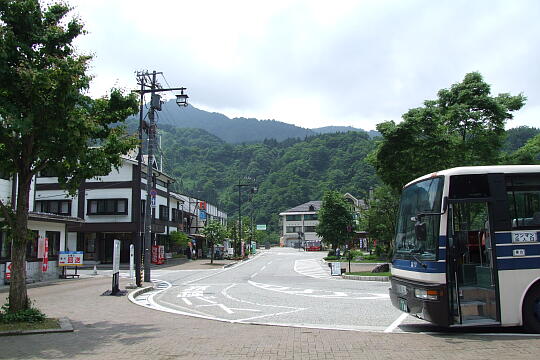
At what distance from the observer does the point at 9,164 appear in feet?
34.2

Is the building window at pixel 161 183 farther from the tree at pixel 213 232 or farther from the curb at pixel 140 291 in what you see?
the curb at pixel 140 291

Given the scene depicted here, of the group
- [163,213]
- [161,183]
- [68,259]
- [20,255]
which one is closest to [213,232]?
[163,213]

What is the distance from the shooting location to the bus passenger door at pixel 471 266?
8.47 metres

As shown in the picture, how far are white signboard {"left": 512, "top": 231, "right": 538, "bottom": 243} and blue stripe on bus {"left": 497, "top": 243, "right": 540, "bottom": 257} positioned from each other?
3.8 inches

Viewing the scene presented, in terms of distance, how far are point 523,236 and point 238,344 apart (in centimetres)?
560

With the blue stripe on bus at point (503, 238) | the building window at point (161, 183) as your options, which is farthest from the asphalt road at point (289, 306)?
the building window at point (161, 183)

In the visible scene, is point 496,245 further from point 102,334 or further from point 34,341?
point 34,341

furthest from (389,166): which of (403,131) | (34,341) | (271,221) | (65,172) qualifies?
(271,221)

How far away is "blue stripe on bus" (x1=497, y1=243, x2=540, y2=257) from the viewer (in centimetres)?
862

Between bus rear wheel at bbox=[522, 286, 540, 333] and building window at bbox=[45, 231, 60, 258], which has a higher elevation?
building window at bbox=[45, 231, 60, 258]

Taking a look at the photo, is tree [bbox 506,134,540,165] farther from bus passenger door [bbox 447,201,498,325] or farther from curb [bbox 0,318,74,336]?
curb [bbox 0,318,74,336]

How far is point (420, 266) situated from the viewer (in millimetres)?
8734

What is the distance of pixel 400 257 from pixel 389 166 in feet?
49.3

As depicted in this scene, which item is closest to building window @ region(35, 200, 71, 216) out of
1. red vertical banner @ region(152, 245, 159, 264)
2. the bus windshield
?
red vertical banner @ region(152, 245, 159, 264)
